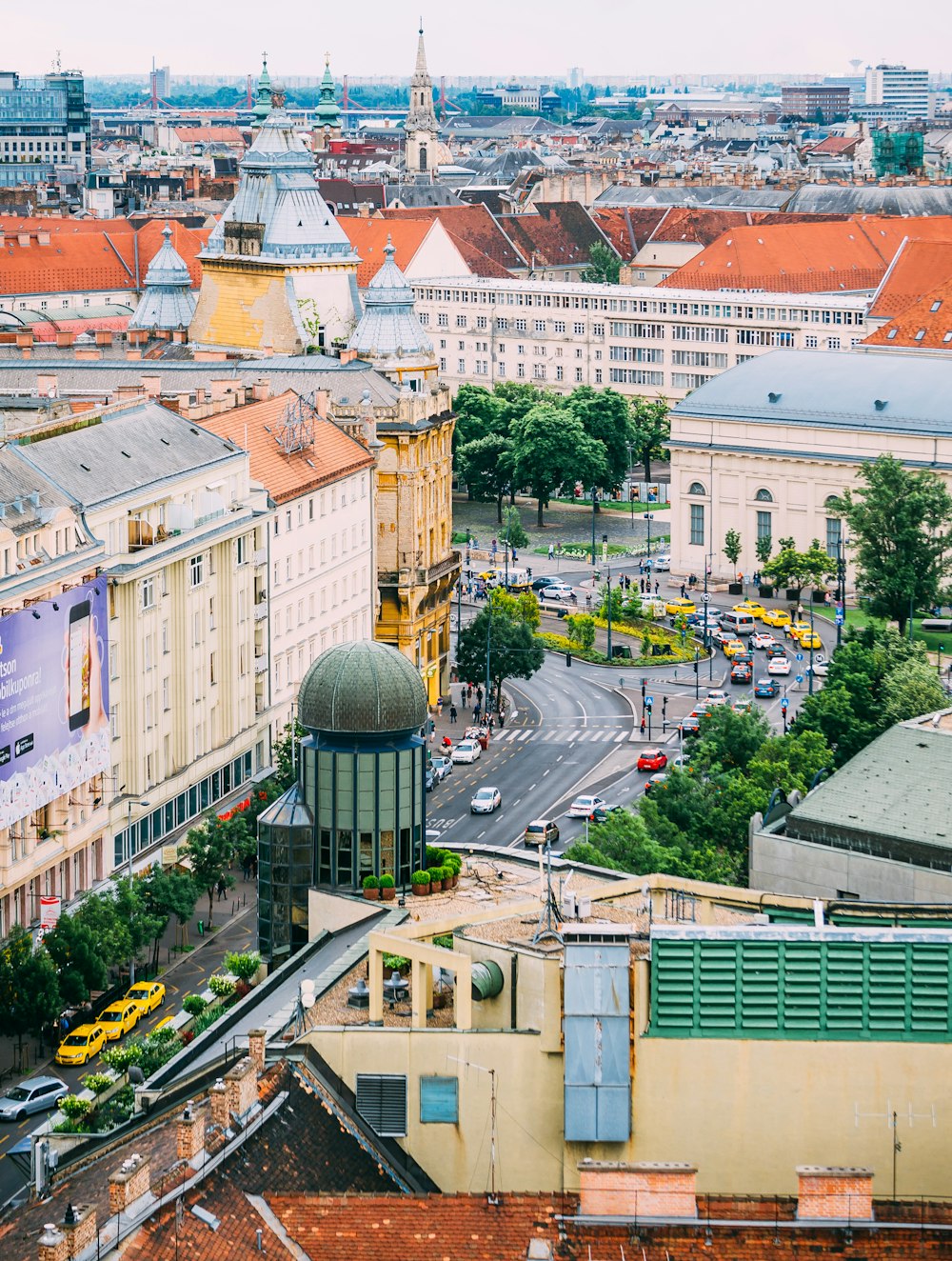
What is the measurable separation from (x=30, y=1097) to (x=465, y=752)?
4755 centimetres

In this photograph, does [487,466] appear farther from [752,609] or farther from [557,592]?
[752,609]

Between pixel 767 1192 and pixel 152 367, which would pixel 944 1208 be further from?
pixel 152 367

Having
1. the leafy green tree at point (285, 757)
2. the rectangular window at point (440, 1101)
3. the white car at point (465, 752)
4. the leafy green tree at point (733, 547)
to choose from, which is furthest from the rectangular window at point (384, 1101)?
the leafy green tree at point (733, 547)

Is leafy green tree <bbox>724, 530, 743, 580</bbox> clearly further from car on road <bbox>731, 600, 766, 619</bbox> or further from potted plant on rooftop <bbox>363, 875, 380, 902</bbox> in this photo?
potted plant on rooftop <bbox>363, 875, 380, 902</bbox>

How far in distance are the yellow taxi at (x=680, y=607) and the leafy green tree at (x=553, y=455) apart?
30543 mm

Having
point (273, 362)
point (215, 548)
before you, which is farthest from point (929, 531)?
point (215, 548)

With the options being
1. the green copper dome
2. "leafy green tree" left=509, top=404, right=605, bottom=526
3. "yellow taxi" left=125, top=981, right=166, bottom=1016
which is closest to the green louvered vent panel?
the green copper dome

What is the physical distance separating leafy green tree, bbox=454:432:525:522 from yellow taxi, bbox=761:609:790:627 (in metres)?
36.2

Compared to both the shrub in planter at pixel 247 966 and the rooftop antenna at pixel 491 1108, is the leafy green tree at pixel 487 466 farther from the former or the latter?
the rooftop antenna at pixel 491 1108

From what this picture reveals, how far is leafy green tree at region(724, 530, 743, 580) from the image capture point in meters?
168

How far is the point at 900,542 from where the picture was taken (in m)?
145

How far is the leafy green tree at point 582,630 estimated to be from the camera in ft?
477

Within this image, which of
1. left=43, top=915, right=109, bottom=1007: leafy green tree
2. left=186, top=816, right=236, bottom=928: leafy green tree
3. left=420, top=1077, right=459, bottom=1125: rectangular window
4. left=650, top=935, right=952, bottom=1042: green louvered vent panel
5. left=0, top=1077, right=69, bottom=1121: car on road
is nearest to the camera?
left=650, top=935, right=952, bottom=1042: green louvered vent panel

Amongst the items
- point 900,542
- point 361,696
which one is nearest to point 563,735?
point 900,542
